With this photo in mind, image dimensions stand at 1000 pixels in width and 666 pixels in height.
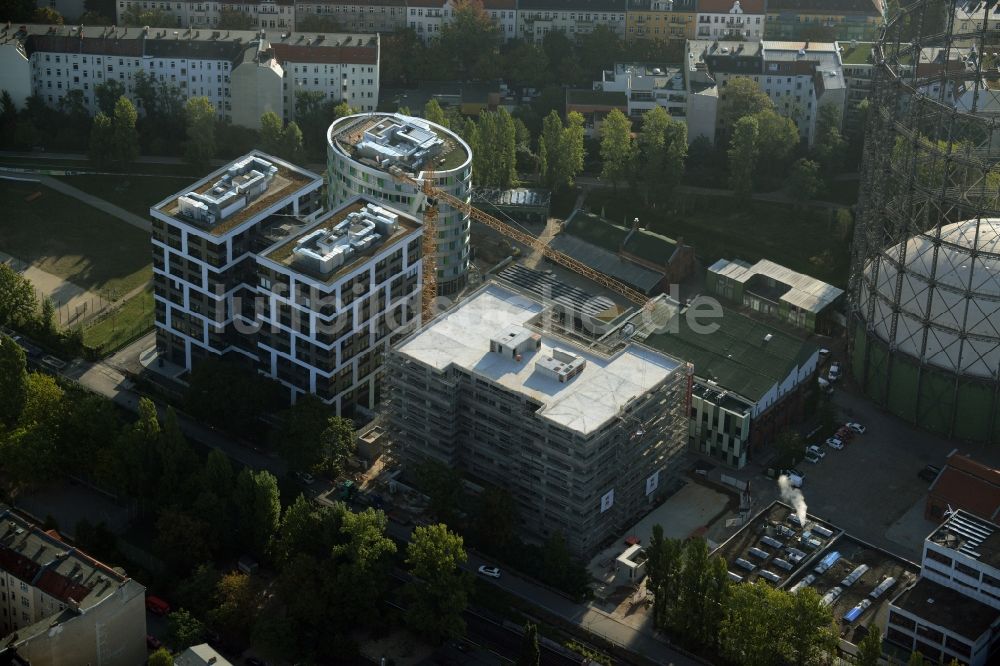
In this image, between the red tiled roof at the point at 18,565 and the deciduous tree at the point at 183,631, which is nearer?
the deciduous tree at the point at 183,631

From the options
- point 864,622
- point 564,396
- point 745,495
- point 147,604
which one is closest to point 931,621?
point 864,622

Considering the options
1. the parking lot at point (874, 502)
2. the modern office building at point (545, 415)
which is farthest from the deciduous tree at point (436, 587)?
the parking lot at point (874, 502)

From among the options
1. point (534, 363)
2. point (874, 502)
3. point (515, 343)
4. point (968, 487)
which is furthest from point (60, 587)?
point (968, 487)

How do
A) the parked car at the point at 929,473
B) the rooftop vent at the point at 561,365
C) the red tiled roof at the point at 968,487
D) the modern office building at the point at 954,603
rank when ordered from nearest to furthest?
the modern office building at the point at 954,603 → the red tiled roof at the point at 968,487 → the rooftop vent at the point at 561,365 → the parked car at the point at 929,473

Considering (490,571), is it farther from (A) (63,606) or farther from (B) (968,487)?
(B) (968,487)

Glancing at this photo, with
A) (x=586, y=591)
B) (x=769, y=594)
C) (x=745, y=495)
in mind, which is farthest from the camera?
(x=745, y=495)

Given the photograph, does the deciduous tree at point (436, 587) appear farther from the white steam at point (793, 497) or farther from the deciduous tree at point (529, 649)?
the white steam at point (793, 497)

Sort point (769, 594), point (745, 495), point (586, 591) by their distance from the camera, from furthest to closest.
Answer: point (745, 495) → point (586, 591) → point (769, 594)

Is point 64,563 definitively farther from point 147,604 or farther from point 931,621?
point 931,621
